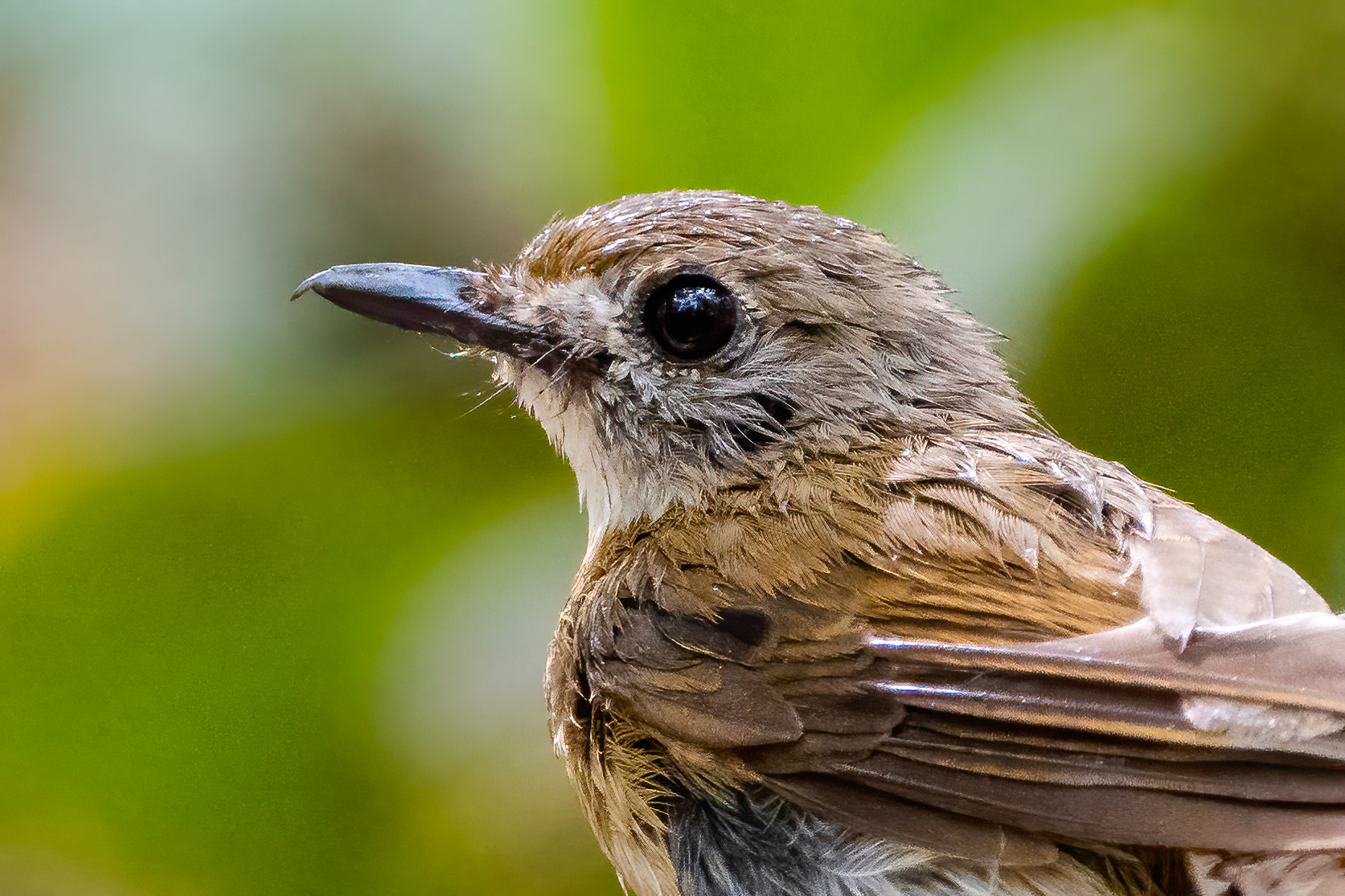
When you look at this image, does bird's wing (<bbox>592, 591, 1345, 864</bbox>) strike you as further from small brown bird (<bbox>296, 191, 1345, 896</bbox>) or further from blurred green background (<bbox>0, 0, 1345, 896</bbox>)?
blurred green background (<bbox>0, 0, 1345, 896</bbox>)

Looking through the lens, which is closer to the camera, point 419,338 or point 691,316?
point 691,316

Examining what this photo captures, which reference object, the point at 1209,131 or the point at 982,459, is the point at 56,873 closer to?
the point at 982,459

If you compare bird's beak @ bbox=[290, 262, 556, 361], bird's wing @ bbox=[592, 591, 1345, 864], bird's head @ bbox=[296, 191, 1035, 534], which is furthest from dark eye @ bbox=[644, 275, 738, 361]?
bird's wing @ bbox=[592, 591, 1345, 864]

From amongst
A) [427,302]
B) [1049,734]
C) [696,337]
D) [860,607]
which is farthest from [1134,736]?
[427,302]

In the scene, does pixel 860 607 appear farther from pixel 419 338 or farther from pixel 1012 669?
pixel 419 338

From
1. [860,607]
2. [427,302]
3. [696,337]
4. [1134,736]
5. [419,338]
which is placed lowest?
[1134,736]

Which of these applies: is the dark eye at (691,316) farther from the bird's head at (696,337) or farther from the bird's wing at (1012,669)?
the bird's wing at (1012,669)

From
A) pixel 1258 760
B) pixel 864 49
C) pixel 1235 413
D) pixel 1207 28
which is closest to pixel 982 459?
pixel 1258 760
